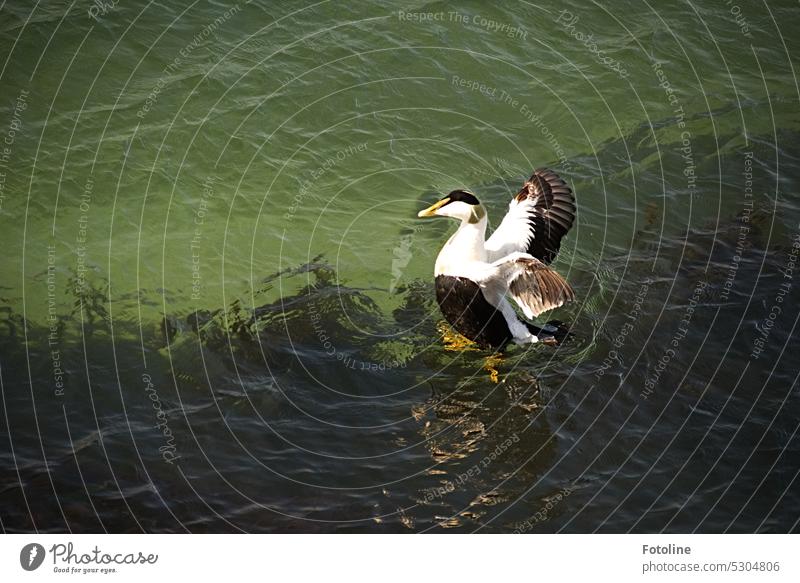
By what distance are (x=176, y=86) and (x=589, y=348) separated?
274 inches

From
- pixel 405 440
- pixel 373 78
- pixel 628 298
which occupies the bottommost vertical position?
pixel 405 440

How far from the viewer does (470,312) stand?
10.7 meters

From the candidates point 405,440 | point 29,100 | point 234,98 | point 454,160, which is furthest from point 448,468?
point 29,100

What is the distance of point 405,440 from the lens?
9.93 metres

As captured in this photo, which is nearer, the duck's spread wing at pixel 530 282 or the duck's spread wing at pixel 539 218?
the duck's spread wing at pixel 530 282

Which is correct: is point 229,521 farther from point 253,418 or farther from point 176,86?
point 176,86

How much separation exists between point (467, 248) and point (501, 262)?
49 cm
